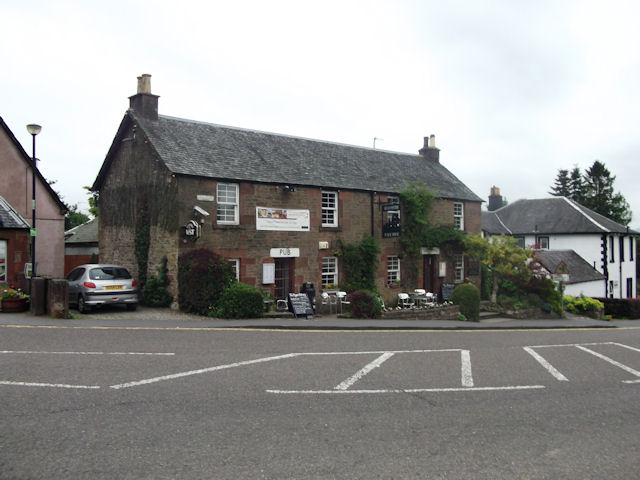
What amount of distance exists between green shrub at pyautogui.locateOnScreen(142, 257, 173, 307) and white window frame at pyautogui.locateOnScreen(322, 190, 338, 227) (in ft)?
22.9

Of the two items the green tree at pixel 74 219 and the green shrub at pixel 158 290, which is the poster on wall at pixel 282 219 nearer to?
the green shrub at pixel 158 290

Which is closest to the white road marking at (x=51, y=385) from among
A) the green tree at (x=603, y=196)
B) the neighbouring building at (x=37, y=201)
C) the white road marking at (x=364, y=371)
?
the white road marking at (x=364, y=371)

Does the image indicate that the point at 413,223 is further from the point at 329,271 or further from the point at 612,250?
the point at 612,250

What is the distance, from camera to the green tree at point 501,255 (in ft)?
86.8

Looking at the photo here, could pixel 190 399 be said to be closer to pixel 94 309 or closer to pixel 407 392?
pixel 407 392

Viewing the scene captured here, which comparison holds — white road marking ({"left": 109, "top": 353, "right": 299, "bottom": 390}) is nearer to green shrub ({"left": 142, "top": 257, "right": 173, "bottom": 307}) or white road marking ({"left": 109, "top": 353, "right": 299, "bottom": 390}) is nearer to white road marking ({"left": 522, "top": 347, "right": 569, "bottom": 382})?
white road marking ({"left": 522, "top": 347, "right": 569, "bottom": 382})

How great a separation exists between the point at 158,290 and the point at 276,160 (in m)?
7.37

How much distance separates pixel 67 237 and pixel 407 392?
94.9 feet

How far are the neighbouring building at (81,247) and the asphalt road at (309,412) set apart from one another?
55.8 feet

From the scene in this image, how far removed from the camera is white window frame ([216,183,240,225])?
69.2ft

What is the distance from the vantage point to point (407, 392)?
8.26 m

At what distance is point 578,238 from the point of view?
44.9 metres

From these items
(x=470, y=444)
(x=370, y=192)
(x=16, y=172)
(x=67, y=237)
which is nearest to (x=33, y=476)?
(x=470, y=444)

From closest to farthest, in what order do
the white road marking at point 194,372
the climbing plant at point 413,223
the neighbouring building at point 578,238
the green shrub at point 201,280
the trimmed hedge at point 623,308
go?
1. the white road marking at point 194,372
2. the green shrub at point 201,280
3. the climbing plant at point 413,223
4. the trimmed hedge at point 623,308
5. the neighbouring building at point 578,238
